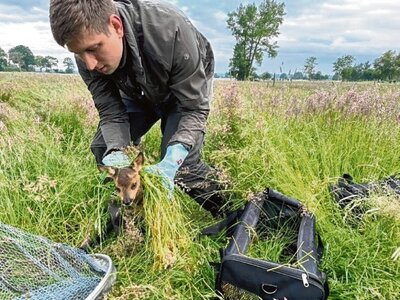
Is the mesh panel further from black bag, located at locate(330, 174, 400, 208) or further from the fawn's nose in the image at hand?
black bag, located at locate(330, 174, 400, 208)

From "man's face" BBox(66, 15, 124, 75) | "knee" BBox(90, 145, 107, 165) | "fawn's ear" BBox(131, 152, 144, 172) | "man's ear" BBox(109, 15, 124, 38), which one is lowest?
"knee" BBox(90, 145, 107, 165)

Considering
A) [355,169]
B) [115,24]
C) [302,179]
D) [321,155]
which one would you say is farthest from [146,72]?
[355,169]

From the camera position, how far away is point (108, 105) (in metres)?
2.45

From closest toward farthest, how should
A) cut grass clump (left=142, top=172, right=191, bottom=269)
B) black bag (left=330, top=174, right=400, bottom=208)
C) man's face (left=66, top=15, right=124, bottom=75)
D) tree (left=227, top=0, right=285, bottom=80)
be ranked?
man's face (left=66, top=15, right=124, bottom=75) → cut grass clump (left=142, top=172, right=191, bottom=269) → black bag (left=330, top=174, right=400, bottom=208) → tree (left=227, top=0, right=285, bottom=80)

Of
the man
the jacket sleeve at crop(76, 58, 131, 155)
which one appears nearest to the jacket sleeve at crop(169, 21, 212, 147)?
the man

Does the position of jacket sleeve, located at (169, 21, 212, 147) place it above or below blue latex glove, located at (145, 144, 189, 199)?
above

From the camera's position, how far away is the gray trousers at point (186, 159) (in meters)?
2.26

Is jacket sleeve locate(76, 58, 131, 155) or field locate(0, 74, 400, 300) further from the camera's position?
jacket sleeve locate(76, 58, 131, 155)

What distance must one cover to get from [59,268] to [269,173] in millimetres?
1468

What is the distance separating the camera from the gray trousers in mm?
2260

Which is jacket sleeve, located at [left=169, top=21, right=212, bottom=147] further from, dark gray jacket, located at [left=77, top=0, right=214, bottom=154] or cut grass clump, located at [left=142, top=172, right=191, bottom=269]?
cut grass clump, located at [left=142, top=172, right=191, bottom=269]

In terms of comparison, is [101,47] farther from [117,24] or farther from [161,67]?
[161,67]

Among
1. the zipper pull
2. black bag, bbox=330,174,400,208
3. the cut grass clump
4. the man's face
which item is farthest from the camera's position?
black bag, bbox=330,174,400,208

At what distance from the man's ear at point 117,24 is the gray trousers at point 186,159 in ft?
2.00
